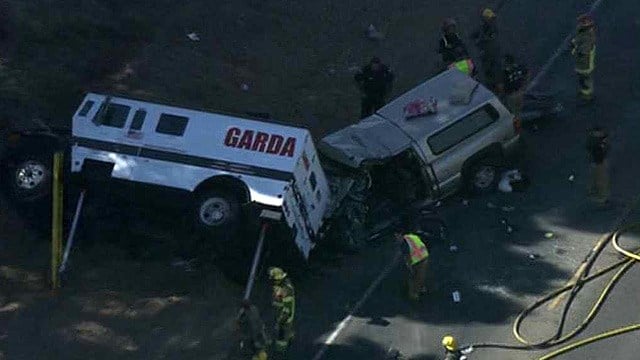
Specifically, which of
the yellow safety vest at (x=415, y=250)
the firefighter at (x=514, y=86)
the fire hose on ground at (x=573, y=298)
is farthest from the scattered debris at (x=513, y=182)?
the yellow safety vest at (x=415, y=250)

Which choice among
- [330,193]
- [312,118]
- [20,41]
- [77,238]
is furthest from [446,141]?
[20,41]

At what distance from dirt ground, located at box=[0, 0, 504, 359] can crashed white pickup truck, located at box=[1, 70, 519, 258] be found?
60.4 inches

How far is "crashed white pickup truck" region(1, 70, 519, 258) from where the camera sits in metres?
19.4

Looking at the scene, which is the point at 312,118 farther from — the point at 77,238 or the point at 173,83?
the point at 77,238

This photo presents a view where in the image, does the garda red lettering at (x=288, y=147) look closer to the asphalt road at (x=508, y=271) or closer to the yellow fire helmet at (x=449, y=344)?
the asphalt road at (x=508, y=271)

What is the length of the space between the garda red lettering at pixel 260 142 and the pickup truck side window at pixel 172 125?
1146 mm

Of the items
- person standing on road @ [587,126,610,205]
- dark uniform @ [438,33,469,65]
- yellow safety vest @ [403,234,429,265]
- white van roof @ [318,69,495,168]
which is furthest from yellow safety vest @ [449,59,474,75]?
yellow safety vest @ [403,234,429,265]

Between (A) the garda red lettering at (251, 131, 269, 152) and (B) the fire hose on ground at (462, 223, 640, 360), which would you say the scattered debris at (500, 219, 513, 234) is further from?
(A) the garda red lettering at (251, 131, 269, 152)

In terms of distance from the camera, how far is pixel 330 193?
2100 centimetres

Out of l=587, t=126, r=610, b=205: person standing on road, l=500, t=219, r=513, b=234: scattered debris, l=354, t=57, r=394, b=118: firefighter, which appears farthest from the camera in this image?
l=354, t=57, r=394, b=118: firefighter

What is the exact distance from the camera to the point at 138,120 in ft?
65.2

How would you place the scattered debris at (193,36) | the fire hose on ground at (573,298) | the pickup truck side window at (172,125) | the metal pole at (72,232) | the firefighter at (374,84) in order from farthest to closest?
the scattered debris at (193,36), the firefighter at (374,84), the metal pole at (72,232), the pickup truck side window at (172,125), the fire hose on ground at (573,298)

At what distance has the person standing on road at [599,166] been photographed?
2142 centimetres

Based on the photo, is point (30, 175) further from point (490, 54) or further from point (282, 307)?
point (490, 54)
